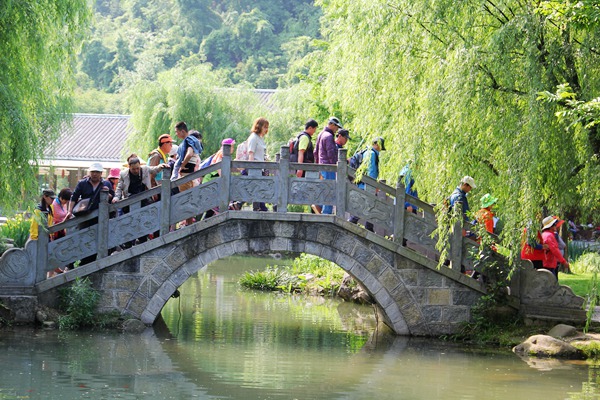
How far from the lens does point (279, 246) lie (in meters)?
16.2

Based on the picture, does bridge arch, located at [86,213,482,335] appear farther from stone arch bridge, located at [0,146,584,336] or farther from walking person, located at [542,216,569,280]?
walking person, located at [542,216,569,280]

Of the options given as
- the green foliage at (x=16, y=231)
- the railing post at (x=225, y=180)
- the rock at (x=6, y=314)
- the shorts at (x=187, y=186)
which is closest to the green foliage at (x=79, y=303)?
the rock at (x=6, y=314)

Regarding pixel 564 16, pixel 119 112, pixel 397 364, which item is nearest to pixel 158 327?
pixel 397 364

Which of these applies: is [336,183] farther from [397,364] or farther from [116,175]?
[116,175]

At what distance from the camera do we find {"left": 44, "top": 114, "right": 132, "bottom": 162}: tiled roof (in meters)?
44.2

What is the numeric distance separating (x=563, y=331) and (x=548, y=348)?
642mm

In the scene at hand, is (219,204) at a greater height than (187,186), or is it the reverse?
(187,186)

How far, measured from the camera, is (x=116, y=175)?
1836cm

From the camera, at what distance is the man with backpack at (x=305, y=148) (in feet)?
53.9

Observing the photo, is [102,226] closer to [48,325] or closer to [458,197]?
[48,325]

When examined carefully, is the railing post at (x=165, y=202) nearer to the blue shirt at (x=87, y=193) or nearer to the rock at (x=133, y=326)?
the blue shirt at (x=87, y=193)

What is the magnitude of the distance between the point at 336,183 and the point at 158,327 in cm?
372

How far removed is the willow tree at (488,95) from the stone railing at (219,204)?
765mm

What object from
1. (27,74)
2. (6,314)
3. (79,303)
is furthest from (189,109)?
(27,74)
